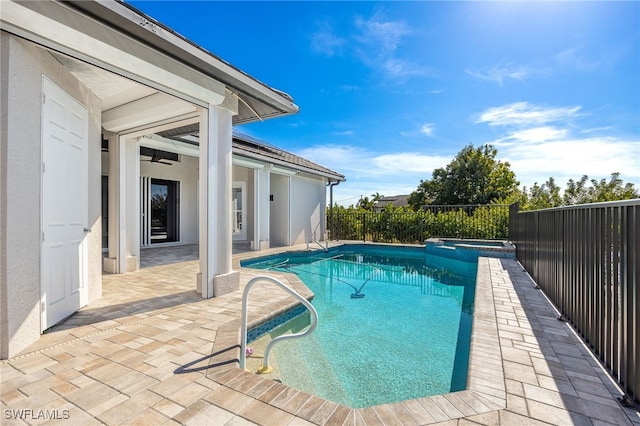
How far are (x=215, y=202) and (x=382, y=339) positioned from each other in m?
3.66

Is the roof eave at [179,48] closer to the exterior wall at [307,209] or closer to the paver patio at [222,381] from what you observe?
the paver patio at [222,381]

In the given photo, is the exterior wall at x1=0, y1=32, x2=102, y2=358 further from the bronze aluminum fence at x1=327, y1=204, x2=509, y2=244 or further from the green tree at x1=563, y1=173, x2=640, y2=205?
the green tree at x1=563, y1=173, x2=640, y2=205

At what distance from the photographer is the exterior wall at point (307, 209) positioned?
13.8 meters

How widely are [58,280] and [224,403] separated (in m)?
3.29

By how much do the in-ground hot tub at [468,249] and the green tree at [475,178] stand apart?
464 inches

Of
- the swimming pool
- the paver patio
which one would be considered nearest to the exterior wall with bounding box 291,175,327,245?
the swimming pool

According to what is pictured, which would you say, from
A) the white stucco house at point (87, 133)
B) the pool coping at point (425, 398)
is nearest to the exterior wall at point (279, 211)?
the white stucco house at point (87, 133)

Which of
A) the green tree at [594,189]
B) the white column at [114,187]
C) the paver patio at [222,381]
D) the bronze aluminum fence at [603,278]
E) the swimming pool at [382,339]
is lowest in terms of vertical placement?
the swimming pool at [382,339]

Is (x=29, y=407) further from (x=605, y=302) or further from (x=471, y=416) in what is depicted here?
(x=605, y=302)

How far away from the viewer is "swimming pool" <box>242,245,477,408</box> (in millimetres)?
3195

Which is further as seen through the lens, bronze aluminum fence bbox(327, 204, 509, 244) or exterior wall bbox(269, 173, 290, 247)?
bronze aluminum fence bbox(327, 204, 509, 244)

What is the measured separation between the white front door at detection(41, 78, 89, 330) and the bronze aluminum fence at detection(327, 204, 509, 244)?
12.2 meters

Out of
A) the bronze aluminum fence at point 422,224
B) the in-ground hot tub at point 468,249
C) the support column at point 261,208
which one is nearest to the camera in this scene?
the in-ground hot tub at point 468,249

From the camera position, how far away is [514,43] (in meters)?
9.02
